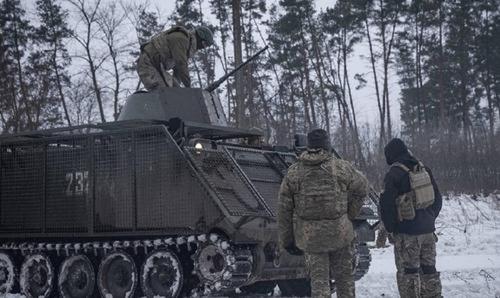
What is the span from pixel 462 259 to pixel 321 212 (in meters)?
6.59

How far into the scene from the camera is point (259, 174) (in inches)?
307

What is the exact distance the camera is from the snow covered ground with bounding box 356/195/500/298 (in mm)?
7781

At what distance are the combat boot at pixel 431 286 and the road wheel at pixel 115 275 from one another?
10.5 ft

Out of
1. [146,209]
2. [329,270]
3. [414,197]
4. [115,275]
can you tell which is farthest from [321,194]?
[115,275]

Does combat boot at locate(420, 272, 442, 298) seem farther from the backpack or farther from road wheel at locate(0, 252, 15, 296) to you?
road wheel at locate(0, 252, 15, 296)

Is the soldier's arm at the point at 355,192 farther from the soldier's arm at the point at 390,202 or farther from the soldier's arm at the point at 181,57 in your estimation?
the soldier's arm at the point at 181,57

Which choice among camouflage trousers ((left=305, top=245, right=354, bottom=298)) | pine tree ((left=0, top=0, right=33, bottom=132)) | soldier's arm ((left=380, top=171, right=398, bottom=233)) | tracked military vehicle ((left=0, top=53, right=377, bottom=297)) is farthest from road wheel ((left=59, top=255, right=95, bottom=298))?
pine tree ((left=0, top=0, right=33, bottom=132))

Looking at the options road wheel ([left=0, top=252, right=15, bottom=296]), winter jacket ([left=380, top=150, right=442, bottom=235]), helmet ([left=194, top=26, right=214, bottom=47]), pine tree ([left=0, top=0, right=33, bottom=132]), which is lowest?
road wheel ([left=0, top=252, right=15, bottom=296])

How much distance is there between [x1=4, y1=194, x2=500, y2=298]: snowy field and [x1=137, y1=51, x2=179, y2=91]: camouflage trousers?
131 inches

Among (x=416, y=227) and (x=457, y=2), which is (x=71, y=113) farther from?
(x=416, y=227)

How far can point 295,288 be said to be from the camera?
27.7 feet

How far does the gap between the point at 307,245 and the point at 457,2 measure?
29.4 m

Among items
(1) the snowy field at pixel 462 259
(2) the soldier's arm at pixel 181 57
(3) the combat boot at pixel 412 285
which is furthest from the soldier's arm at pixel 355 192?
(2) the soldier's arm at pixel 181 57

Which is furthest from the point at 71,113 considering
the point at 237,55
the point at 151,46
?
the point at 151,46
